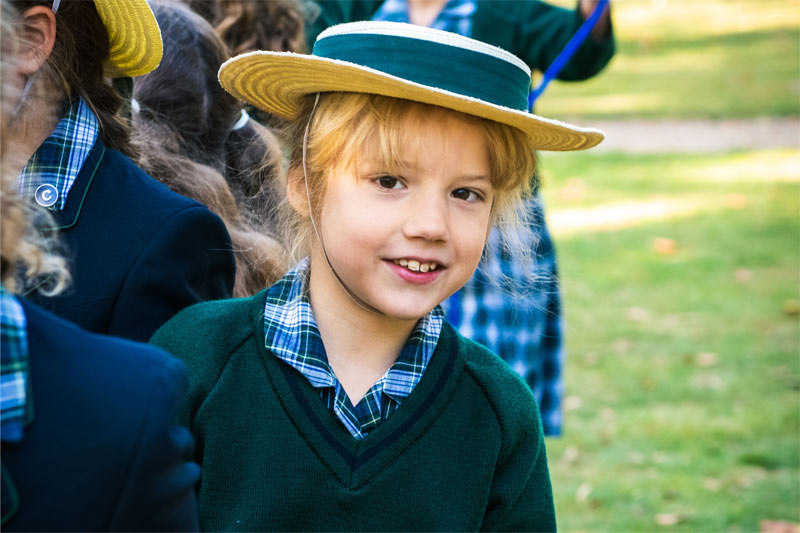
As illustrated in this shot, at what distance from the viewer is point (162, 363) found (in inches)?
47.4

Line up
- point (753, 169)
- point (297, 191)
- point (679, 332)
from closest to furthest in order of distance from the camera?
1. point (297, 191)
2. point (679, 332)
3. point (753, 169)

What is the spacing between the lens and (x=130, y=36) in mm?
2049

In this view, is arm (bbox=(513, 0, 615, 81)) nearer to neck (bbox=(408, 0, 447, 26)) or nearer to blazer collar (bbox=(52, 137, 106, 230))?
neck (bbox=(408, 0, 447, 26))

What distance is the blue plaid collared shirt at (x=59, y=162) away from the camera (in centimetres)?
183

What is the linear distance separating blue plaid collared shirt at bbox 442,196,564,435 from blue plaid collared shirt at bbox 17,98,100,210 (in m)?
1.65

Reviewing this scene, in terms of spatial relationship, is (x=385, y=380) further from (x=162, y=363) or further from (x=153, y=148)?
(x=153, y=148)

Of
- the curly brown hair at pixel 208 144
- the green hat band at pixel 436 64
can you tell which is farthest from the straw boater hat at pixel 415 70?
the curly brown hair at pixel 208 144

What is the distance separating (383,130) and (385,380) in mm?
447

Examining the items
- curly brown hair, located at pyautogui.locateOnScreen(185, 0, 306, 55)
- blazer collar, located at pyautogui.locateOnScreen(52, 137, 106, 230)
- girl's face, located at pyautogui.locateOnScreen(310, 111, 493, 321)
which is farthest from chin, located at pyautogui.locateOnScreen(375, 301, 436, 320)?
curly brown hair, located at pyautogui.locateOnScreen(185, 0, 306, 55)

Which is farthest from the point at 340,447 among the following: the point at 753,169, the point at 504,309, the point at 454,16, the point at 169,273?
the point at 753,169

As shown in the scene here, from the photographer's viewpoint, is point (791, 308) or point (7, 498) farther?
point (791, 308)

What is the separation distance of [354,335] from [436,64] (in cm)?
52

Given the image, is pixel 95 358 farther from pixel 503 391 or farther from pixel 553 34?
pixel 553 34

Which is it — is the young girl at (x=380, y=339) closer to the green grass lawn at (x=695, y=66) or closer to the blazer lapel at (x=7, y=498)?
the blazer lapel at (x=7, y=498)
